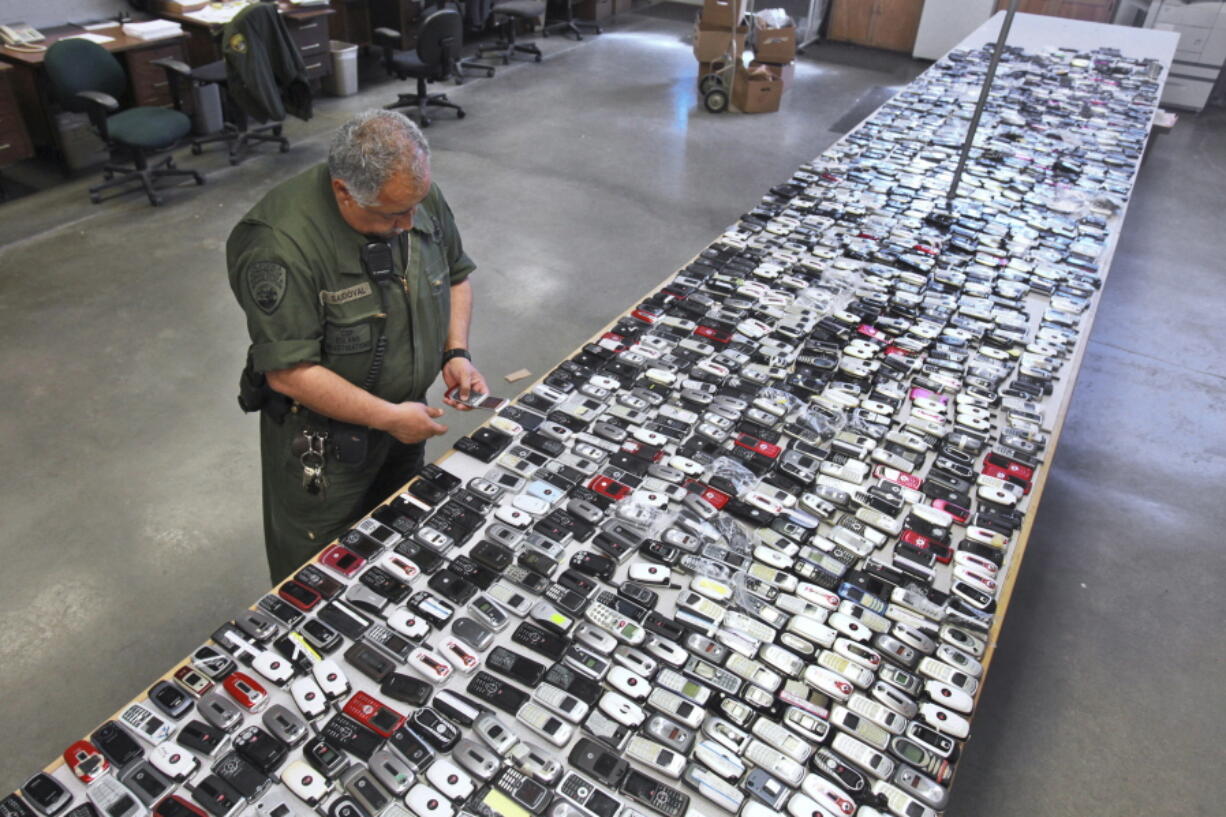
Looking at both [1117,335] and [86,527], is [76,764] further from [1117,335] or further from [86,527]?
[1117,335]

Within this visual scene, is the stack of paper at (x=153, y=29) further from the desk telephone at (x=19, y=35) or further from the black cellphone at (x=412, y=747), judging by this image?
the black cellphone at (x=412, y=747)

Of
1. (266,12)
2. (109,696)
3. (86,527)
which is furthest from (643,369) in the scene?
(266,12)

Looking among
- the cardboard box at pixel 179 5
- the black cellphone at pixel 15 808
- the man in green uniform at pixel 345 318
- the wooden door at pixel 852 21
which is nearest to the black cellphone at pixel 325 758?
the black cellphone at pixel 15 808

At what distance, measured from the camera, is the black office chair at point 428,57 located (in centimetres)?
633

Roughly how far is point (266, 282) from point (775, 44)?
6428 millimetres

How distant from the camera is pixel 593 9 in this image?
31.5 ft

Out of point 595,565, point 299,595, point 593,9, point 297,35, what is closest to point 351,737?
point 299,595

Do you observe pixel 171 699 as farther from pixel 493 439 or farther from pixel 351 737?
pixel 493 439

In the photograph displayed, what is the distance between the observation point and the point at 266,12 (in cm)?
532

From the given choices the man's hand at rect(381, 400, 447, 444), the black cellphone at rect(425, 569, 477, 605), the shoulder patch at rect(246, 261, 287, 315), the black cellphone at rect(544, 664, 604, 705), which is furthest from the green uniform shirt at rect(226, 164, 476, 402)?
the black cellphone at rect(544, 664, 604, 705)

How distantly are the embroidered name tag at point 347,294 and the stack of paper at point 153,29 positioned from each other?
16.2ft

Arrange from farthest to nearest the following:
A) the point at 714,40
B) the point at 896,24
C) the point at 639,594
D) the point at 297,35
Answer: the point at 896,24 < the point at 714,40 < the point at 297,35 < the point at 639,594

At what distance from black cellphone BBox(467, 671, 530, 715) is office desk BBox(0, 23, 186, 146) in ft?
17.9

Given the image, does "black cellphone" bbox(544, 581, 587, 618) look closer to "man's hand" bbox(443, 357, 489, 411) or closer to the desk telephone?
"man's hand" bbox(443, 357, 489, 411)
